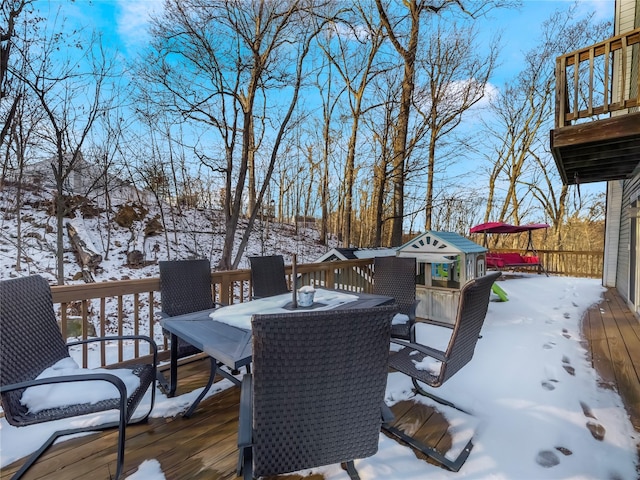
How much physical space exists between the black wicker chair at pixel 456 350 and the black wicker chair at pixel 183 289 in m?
1.67

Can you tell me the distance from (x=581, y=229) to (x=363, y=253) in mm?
12502

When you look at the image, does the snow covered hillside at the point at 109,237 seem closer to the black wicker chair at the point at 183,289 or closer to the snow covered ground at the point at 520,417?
the black wicker chair at the point at 183,289

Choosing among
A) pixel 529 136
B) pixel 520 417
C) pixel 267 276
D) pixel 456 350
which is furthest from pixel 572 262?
pixel 456 350

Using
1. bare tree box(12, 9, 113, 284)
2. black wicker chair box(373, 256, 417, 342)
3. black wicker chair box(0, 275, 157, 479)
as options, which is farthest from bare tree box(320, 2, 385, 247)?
black wicker chair box(0, 275, 157, 479)

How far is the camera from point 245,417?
115 cm

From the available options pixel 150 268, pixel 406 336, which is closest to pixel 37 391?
pixel 406 336

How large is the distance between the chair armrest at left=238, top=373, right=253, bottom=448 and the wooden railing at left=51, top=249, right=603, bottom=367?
62.9 inches

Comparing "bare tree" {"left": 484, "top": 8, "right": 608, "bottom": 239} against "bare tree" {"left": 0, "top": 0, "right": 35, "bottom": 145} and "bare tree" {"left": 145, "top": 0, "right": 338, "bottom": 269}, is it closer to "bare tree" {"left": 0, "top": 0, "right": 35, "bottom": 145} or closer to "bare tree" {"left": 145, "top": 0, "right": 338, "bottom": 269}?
"bare tree" {"left": 145, "top": 0, "right": 338, "bottom": 269}

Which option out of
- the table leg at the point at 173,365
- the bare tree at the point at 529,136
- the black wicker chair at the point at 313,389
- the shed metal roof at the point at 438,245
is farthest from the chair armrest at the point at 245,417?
the bare tree at the point at 529,136

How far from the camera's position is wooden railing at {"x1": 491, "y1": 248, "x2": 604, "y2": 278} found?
9.39 meters

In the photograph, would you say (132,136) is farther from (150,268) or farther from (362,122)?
(362,122)

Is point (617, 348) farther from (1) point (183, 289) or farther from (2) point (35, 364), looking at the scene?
(2) point (35, 364)

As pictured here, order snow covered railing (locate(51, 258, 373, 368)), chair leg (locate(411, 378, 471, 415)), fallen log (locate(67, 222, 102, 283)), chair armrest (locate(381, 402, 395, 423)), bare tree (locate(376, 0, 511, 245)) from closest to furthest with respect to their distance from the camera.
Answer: chair armrest (locate(381, 402, 395, 423)) < chair leg (locate(411, 378, 471, 415)) < snow covered railing (locate(51, 258, 373, 368)) < bare tree (locate(376, 0, 511, 245)) < fallen log (locate(67, 222, 102, 283))

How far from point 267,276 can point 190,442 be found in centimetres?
189
